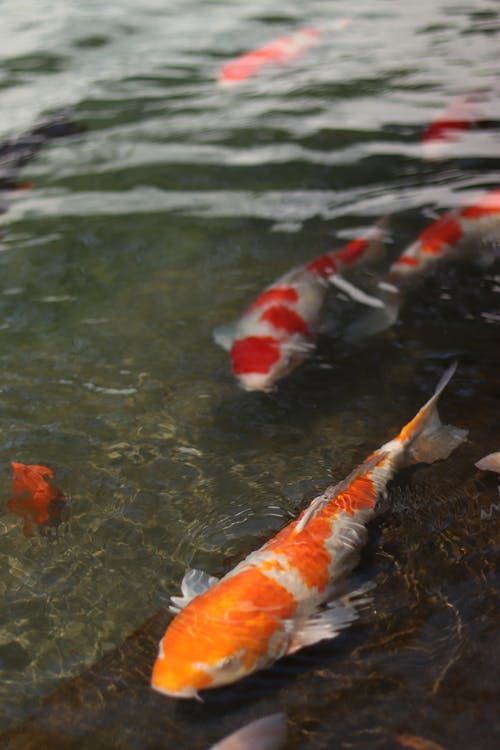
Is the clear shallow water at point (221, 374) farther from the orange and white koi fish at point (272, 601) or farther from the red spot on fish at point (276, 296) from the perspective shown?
the red spot on fish at point (276, 296)

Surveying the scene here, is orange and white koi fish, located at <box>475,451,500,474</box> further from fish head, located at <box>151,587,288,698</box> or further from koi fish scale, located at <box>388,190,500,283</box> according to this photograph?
koi fish scale, located at <box>388,190,500,283</box>

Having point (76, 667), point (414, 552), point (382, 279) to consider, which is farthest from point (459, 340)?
point (76, 667)

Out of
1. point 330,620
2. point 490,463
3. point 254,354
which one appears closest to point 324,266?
point 254,354

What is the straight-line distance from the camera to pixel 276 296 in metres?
5.23

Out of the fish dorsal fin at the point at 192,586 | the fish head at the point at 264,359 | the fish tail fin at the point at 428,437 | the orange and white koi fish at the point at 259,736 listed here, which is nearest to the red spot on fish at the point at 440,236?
the fish head at the point at 264,359

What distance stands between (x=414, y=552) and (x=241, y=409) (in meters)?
1.40

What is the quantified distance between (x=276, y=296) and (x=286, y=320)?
0.71ft

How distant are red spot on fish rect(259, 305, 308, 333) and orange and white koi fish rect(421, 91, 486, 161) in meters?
2.46

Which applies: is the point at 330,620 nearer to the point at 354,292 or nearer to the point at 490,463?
the point at 490,463

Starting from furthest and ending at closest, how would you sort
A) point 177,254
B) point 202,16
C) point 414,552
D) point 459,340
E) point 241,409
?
1. point 202,16
2. point 177,254
3. point 459,340
4. point 241,409
5. point 414,552

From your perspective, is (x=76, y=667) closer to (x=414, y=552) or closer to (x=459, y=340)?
(x=414, y=552)

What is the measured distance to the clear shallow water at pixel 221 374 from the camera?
125 inches

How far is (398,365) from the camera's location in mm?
4875

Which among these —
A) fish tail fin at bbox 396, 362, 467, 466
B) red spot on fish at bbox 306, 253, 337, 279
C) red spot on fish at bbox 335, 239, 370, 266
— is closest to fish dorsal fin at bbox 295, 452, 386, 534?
fish tail fin at bbox 396, 362, 467, 466
